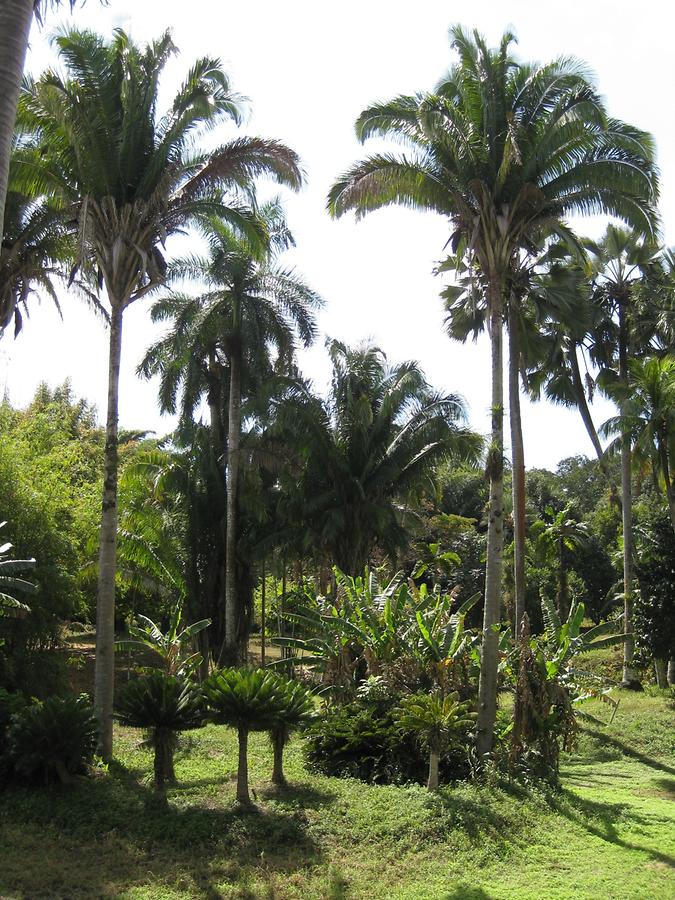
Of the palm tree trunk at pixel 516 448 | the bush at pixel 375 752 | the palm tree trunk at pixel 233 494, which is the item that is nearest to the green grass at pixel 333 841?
the bush at pixel 375 752

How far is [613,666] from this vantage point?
29750 mm

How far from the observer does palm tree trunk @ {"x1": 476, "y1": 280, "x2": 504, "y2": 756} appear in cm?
1377

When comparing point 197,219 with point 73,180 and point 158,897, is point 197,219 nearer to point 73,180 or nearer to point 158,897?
point 73,180

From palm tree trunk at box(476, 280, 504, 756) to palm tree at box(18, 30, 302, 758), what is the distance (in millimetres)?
4814

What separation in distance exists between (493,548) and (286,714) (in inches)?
194

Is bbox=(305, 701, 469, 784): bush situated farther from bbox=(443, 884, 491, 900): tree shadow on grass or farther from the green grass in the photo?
bbox=(443, 884, 491, 900): tree shadow on grass

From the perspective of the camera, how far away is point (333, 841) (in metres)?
9.59

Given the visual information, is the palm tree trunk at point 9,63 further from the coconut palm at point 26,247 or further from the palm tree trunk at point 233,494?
the palm tree trunk at point 233,494

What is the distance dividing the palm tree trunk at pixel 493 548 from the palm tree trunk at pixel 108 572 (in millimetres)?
6248

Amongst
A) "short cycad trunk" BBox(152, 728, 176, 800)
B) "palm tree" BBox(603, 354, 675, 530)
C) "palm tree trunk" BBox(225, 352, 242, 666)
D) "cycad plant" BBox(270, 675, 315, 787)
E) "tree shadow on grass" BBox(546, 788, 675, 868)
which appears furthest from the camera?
"palm tree trunk" BBox(225, 352, 242, 666)

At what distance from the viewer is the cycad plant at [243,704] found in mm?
10688

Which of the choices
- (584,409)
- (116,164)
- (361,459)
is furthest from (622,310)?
(116,164)

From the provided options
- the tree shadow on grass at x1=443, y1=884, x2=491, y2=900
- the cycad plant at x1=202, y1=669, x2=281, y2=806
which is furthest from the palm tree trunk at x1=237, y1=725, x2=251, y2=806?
the tree shadow on grass at x1=443, y1=884, x2=491, y2=900

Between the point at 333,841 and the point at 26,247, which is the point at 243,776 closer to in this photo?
the point at 333,841
